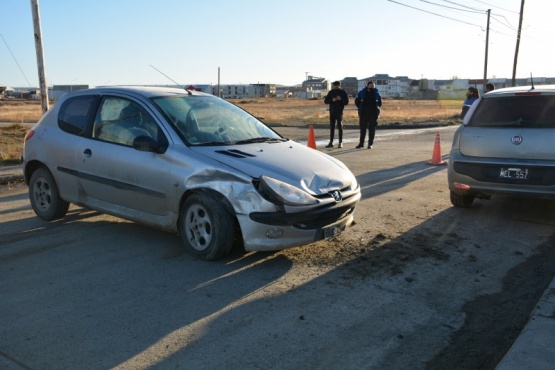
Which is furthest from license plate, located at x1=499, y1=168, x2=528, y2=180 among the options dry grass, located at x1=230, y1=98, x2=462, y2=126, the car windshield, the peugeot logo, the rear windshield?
dry grass, located at x1=230, y1=98, x2=462, y2=126

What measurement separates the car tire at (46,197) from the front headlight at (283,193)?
315 cm

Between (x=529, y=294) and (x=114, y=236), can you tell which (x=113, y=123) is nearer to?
(x=114, y=236)

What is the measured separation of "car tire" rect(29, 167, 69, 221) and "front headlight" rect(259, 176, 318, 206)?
3145 mm

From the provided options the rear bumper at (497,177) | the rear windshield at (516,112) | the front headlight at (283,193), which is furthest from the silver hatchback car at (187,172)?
A: the rear windshield at (516,112)

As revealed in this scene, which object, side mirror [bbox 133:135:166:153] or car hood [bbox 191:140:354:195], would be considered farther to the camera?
side mirror [bbox 133:135:166:153]

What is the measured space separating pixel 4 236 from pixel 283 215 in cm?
355

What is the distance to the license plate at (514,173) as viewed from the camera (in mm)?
6691

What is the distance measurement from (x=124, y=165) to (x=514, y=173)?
475 centimetres

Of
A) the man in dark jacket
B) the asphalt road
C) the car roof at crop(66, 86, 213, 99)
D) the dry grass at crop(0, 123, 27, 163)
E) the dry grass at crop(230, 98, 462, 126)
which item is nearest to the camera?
the asphalt road

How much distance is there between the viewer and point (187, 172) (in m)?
5.37

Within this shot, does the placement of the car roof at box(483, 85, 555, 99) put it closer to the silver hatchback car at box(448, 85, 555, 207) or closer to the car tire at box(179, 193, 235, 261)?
the silver hatchback car at box(448, 85, 555, 207)

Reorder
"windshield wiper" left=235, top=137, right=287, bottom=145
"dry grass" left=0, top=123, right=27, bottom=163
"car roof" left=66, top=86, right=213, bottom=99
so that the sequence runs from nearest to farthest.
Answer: "windshield wiper" left=235, top=137, right=287, bottom=145 → "car roof" left=66, top=86, right=213, bottom=99 → "dry grass" left=0, top=123, right=27, bottom=163

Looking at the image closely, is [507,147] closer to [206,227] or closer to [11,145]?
[206,227]

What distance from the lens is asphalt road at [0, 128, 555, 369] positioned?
141 inches
